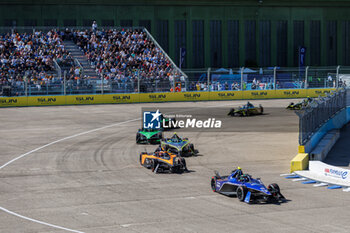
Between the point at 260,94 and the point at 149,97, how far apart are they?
427 inches

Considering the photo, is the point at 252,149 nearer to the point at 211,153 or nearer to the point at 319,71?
the point at 211,153

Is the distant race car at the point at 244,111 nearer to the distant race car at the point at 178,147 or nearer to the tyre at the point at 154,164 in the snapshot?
the distant race car at the point at 178,147

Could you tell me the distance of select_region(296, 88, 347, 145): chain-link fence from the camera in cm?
2520

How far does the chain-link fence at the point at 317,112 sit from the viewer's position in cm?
2520

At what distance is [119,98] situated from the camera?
167 feet

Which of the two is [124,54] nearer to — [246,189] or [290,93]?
[290,93]

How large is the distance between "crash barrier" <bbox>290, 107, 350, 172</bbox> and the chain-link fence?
9.9 inches

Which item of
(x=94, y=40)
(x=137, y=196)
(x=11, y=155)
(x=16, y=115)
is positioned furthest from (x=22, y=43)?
(x=137, y=196)

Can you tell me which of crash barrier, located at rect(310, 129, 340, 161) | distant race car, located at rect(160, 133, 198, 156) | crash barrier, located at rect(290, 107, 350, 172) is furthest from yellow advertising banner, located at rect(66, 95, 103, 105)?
distant race car, located at rect(160, 133, 198, 156)

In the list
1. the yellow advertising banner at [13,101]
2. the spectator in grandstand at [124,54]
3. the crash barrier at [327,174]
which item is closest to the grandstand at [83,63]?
the spectator in grandstand at [124,54]

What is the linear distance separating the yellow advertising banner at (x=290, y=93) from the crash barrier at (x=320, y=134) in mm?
16263

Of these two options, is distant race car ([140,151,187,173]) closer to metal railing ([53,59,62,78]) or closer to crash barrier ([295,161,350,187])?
crash barrier ([295,161,350,187])

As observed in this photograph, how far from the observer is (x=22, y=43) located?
53688mm

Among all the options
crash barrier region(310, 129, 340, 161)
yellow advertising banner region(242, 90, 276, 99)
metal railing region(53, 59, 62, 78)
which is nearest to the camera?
crash barrier region(310, 129, 340, 161)
